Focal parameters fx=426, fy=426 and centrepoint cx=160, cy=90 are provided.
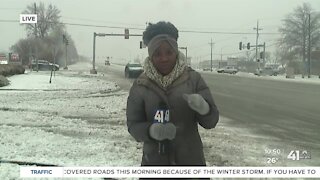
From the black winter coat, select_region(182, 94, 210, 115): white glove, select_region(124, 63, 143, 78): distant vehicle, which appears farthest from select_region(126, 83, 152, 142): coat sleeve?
select_region(124, 63, 143, 78): distant vehicle

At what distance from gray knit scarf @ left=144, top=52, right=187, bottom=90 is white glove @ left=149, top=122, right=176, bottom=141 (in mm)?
198

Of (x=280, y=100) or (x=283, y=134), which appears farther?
(x=280, y=100)

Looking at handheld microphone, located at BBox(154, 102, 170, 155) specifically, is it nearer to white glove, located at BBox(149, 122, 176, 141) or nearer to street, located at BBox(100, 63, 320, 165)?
white glove, located at BBox(149, 122, 176, 141)

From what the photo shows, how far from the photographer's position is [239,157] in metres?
4.77

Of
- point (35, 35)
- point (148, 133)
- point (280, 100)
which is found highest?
point (35, 35)

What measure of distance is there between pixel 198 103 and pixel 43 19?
6.76ft

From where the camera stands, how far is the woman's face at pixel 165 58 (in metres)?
2.16

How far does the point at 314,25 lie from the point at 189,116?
5.84ft

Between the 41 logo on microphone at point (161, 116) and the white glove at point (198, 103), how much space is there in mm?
133

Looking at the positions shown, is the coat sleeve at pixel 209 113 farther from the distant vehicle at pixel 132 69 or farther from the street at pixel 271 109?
the street at pixel 271 109

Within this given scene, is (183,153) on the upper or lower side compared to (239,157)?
upper

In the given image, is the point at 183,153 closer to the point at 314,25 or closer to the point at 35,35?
the point at 314,25

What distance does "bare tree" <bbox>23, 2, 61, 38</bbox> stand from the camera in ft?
→ 11.7

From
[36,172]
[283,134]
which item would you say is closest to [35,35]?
[36,172]
